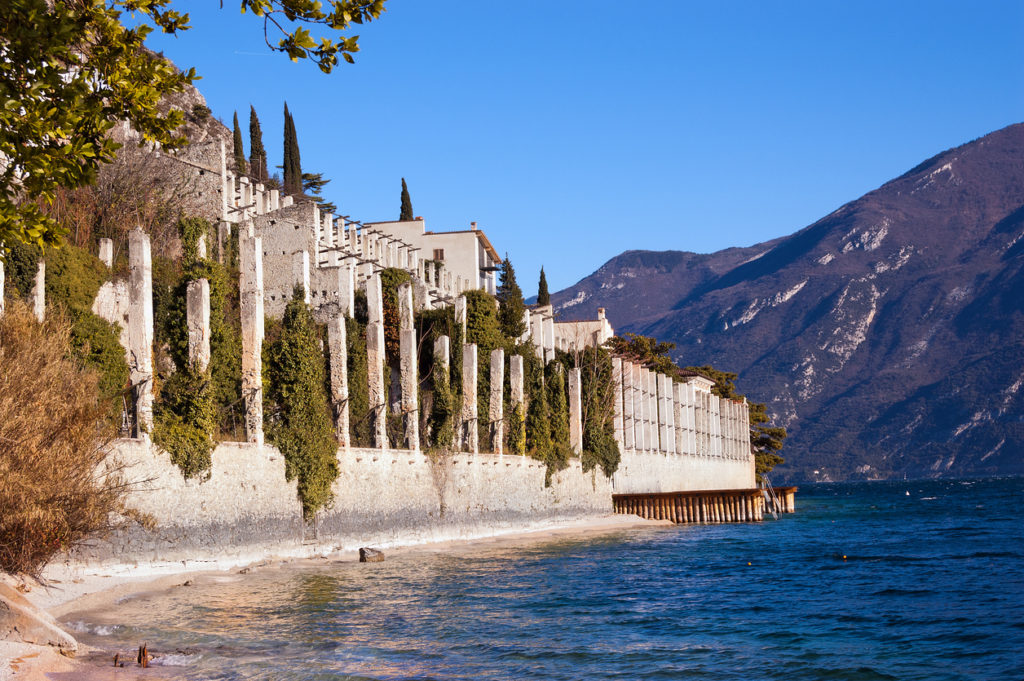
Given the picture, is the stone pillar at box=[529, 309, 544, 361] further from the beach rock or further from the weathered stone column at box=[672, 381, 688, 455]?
the beach rock

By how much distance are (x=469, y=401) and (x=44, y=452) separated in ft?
86.8

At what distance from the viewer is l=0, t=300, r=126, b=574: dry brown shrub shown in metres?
18.6

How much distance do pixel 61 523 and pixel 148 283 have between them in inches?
351

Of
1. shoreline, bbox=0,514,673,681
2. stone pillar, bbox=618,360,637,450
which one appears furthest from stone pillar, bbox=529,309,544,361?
shoreline, bbox=0,514,673,681

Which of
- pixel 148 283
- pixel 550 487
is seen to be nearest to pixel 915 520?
pixel 550 487

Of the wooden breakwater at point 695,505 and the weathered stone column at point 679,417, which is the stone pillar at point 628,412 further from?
the weathered stone column at point 679,417

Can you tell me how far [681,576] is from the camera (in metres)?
33.9

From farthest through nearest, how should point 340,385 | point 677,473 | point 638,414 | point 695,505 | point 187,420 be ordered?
point 677,473 < point 638,414 < point 695,505 < point 340,385 < point 187,420

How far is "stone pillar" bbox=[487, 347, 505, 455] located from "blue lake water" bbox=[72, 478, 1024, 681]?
864cm

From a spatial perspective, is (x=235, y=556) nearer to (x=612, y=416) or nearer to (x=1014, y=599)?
(x=1014, y=599)

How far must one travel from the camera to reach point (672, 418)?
79.4 meters

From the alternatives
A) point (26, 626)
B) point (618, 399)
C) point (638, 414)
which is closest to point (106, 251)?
point (26, 626)

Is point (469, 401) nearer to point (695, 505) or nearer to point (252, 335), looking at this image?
point (252, 335)

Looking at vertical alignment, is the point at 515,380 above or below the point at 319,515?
above
